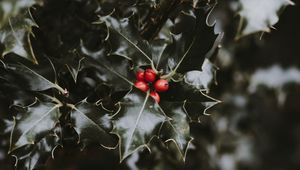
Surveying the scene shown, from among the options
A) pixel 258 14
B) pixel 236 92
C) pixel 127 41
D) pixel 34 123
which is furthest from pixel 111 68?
pixel 236 92

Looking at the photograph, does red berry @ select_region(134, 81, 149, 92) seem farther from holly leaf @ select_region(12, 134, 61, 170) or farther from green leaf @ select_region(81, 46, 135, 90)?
holly leaf @ select_region(12, 134, 61, 170)

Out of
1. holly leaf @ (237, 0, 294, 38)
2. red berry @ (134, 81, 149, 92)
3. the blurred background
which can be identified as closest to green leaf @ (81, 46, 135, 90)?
red berry @ (134, 81, 149, 92)

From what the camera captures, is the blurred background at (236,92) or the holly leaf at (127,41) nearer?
the holly leaf at (127,41)

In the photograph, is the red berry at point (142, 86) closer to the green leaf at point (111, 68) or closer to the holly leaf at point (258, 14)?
the green leaf at point (111, 68)

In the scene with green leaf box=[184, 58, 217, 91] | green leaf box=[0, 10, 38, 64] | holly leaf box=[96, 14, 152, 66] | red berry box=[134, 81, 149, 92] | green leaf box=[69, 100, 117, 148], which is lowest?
green leaf box=[69, 100, 117, 148]

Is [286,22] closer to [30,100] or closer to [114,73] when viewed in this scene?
[114,73]

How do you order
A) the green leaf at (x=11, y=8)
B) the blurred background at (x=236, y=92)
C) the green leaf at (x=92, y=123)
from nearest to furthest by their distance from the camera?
the green leaf at (x=11, y=8)
the green leaf at (x=92, y=123)
the blurred background at (x=236, y=92)

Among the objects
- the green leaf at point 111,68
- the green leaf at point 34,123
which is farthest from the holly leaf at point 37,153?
the green leaf at point 111,68

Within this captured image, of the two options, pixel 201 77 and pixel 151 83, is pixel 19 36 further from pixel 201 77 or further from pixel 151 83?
pixel 201 77
